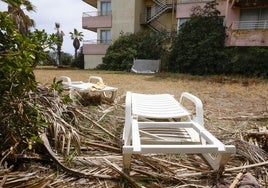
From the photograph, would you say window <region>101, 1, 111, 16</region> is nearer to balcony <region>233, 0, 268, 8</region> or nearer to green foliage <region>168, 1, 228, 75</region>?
green foliage <region>168, 1, 228, 75</region>

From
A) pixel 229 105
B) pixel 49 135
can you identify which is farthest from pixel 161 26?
pixel 49 135

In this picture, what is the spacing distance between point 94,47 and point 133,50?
5.66m

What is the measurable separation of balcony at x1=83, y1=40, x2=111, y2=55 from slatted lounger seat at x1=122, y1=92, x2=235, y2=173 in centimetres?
2037

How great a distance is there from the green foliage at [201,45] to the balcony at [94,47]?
27.0 ft

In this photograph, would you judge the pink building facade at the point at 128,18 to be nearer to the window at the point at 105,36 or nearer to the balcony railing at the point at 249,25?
the window at the point at 105,36

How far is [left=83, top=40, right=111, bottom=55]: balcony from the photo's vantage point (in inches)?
936

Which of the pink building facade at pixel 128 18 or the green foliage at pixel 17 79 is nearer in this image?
the green foliage at pixel 17 79

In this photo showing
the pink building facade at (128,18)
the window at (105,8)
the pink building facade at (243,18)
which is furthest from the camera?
A: the window at (105,8)

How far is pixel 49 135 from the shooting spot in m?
2.77

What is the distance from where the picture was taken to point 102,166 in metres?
2.43

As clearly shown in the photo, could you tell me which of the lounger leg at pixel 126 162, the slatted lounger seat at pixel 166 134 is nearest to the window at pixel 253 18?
the slatted lounger seat at pixel 166 134

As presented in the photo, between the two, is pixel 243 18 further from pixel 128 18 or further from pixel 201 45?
pixel 128 18

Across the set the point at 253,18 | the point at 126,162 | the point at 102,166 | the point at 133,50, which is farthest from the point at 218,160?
the point at 133,50

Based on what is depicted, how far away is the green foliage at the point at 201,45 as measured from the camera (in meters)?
16.2
